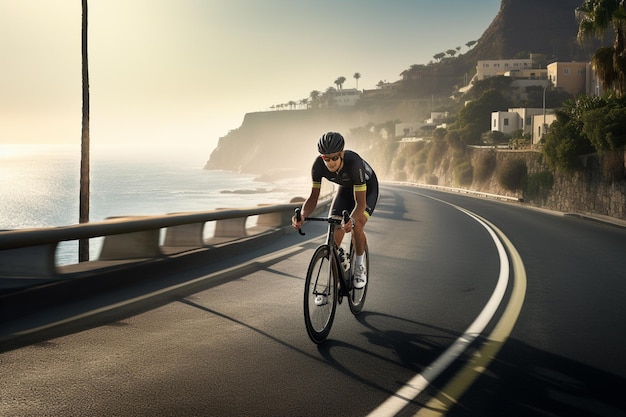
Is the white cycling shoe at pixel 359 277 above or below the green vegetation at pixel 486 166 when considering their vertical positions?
below

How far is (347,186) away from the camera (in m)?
7.54

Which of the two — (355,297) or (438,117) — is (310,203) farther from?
(438,117)

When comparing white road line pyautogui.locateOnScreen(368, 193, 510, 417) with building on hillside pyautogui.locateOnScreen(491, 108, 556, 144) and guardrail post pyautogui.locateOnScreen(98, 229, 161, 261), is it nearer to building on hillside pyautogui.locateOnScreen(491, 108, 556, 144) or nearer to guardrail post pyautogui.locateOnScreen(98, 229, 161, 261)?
guardrail post pyautogui.locateOnScreen(98, 229, 161, 261)

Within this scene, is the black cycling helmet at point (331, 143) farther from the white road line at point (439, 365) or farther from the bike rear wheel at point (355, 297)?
the white road line at point (439, 365)

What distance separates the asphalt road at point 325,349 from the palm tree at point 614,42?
23301 millimetres

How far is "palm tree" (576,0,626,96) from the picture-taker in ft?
102

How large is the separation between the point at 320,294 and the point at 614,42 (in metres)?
30.8

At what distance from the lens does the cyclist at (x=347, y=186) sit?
264 inches

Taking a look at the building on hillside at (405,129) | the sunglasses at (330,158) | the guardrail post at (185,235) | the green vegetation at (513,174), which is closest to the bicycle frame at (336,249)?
the sunglasses at (330,158)

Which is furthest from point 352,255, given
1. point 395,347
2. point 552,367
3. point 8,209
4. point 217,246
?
point 8,209

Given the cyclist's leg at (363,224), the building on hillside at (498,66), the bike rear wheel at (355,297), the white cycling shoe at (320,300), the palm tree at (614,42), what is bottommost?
the bike rear wheel at (355,297)

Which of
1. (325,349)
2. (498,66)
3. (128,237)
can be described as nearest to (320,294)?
(325,349)

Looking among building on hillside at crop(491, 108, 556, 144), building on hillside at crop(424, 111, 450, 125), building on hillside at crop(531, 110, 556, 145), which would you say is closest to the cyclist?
building on hillside at crop(531, 110, 556, 145)

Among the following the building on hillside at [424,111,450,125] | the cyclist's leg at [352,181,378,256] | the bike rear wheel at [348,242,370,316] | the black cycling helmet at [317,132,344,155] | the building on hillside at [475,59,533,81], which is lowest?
the bike rear wheel at [348,242,370,316]
